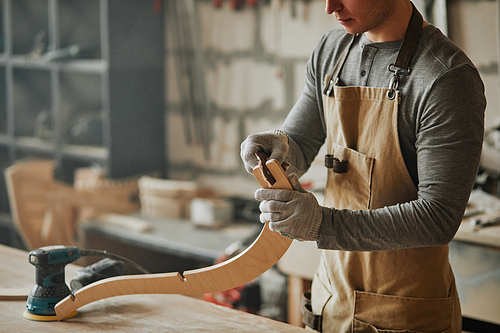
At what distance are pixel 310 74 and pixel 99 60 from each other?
2151 mm

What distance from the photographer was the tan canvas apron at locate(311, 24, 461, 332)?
4.47 feet

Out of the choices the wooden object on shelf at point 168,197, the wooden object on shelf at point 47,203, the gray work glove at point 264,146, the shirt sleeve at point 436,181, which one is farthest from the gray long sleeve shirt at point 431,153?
the wooden object on shelf at point 47,203

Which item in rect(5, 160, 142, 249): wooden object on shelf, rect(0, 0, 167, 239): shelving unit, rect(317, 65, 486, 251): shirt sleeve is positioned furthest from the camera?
rect(0, 0, 167, 239): shelving unit

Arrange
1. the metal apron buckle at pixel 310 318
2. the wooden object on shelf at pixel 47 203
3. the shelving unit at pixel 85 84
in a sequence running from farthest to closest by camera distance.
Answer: the shelving unit at pixel 85 84, the wooden object on shelf at pixel 47 203, the metal apron buckle at pixel 310 318

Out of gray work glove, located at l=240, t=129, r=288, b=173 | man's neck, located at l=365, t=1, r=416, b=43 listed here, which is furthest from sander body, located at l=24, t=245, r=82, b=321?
man's neck, located at l=365, t=1, r=416, b=43

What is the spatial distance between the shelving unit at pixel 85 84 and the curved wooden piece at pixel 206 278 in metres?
1.98

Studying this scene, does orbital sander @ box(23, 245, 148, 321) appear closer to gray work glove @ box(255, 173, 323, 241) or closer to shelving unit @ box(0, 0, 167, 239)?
gray work glove @ box(255, 173, 323, 241)

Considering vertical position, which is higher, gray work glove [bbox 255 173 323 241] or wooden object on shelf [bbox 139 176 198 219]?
gray work glove [bbox 255 173 323 241]

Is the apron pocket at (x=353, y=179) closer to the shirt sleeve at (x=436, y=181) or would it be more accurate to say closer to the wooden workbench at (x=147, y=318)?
the shirt sleeve at (x=436, y=181)

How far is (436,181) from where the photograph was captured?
1.20m

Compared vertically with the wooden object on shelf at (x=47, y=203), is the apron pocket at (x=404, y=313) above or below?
above

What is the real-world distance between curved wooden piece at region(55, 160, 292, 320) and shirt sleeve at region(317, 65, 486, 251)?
13cm

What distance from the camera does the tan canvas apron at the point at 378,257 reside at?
1363 millimetres

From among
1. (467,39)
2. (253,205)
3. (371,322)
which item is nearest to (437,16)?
(467,39)
